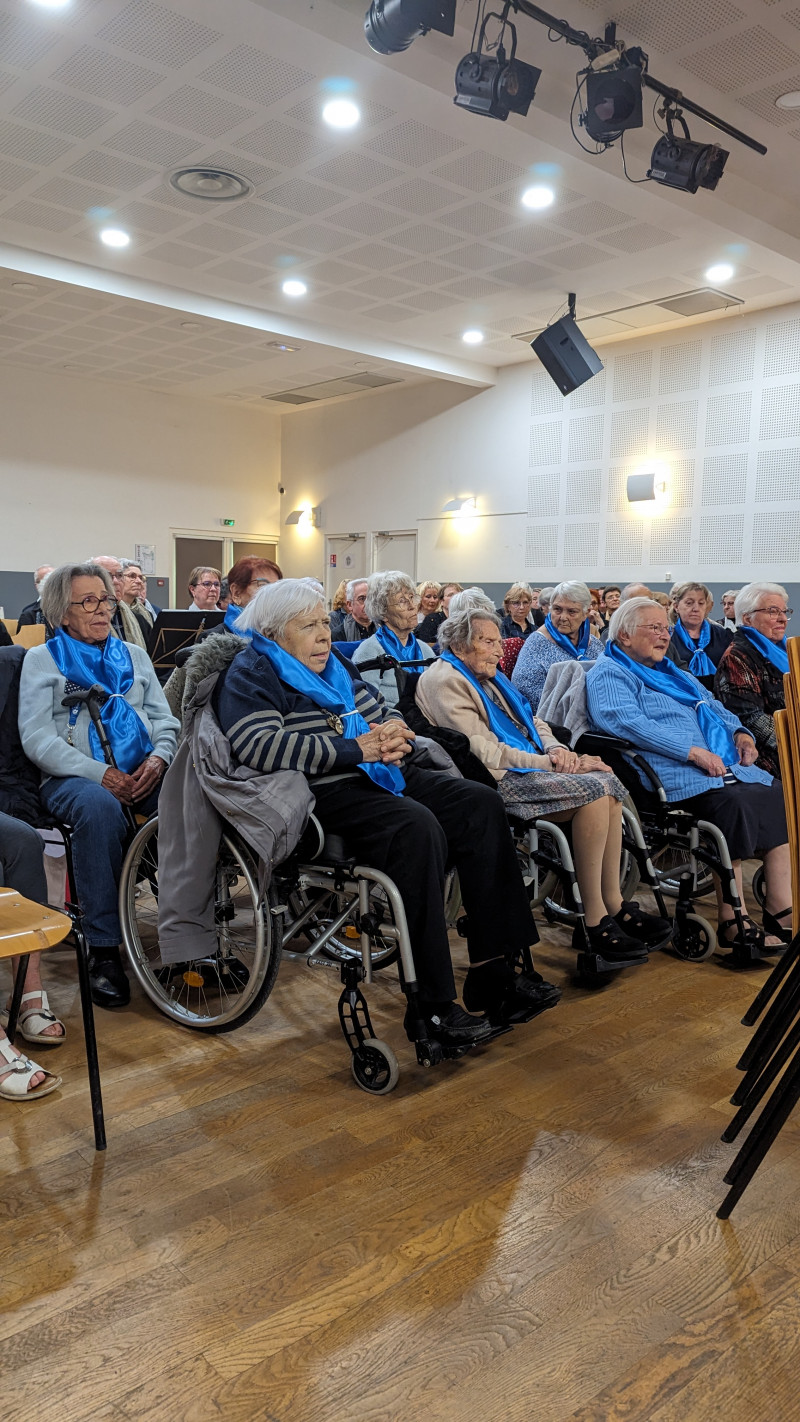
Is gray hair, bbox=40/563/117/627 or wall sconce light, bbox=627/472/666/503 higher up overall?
wall sconce light, bbox=627/472/666/503

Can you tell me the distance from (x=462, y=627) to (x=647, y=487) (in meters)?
5.84

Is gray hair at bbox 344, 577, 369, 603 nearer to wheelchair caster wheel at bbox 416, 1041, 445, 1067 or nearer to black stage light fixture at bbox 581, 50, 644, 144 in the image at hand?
black stage light fixture at bbox 581, 50, 644, 144

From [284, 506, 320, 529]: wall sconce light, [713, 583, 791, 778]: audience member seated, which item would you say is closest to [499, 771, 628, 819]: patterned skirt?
[713, 583, 791, 778]: audience member seated

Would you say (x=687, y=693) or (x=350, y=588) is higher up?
(x=350, y=588)

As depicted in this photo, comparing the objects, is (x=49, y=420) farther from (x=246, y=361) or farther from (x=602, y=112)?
(x=602, y=112)

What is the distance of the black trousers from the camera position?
2.26 metres

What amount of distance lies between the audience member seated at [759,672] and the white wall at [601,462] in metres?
4.01

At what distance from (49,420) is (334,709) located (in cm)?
909

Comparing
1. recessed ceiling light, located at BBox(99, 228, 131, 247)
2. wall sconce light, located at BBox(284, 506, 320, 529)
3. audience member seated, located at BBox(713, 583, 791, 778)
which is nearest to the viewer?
audience member seated, located at BBox(713, 583, 791, 778)

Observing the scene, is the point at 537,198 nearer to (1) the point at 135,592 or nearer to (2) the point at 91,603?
(1) the point at 135,592

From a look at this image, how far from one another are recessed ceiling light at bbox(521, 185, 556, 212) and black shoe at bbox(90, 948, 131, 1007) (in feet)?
16.5

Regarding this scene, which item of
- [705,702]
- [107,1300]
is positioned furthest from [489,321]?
[107,1300]

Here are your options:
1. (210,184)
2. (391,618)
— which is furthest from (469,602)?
(210,184)

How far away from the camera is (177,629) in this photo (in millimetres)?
4734
